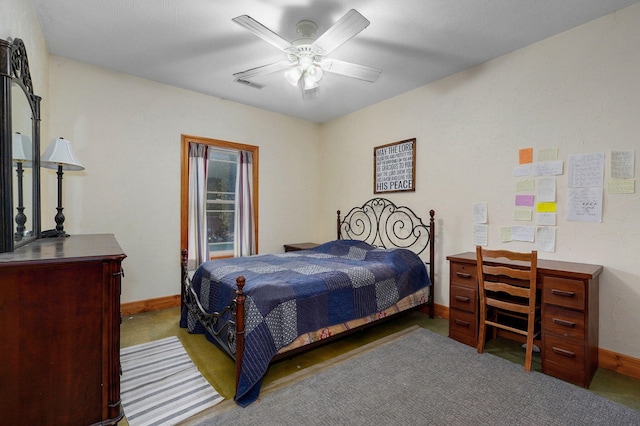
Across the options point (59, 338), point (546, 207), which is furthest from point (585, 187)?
point (59, 338)

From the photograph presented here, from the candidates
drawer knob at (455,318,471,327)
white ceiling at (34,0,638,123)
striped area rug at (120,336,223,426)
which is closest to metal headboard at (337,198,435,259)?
drawer knob at (455,318,471,327)

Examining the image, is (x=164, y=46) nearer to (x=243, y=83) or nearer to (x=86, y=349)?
(x=243, y=83)

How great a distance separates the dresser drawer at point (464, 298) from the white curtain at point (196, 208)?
9.33 feet

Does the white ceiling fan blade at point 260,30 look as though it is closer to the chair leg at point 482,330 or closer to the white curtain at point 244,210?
the white curtain at point 244,210

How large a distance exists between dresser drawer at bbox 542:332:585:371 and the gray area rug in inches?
5.0

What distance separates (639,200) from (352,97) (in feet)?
9.26

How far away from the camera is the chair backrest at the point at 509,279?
2096 mm

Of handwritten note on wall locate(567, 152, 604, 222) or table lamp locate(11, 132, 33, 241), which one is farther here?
handwritten note on wall locate(567, 152, 604, 222)

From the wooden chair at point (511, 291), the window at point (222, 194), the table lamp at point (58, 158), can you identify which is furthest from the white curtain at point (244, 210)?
the wooden chair at point (511, 291)

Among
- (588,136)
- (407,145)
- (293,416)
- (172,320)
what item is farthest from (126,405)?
(588,136)

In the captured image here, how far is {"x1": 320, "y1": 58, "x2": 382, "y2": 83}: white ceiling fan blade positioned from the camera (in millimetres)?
2293

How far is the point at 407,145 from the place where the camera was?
356 centimetres

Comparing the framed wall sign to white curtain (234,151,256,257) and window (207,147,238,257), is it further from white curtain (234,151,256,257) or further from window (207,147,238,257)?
window (207,147,238,257)

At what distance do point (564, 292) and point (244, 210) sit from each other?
11.2ft
